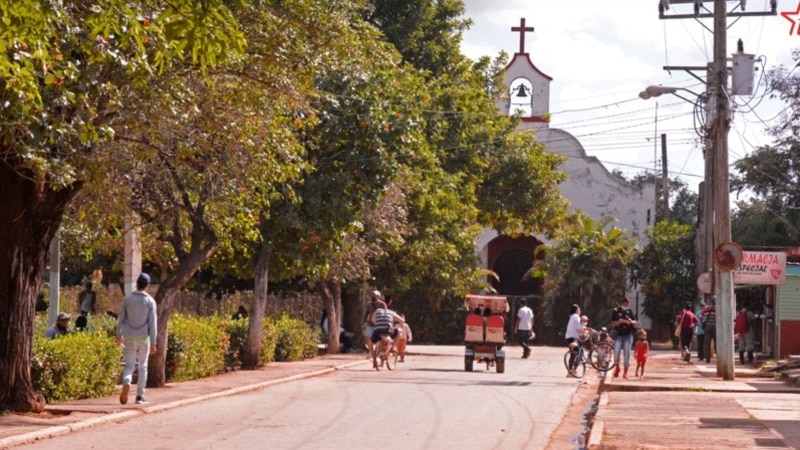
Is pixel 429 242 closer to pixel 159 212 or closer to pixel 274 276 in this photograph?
pixel 274 276

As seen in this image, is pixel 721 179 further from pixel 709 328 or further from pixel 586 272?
pixel 586 272

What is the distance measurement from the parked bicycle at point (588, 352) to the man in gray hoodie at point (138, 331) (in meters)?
12.4

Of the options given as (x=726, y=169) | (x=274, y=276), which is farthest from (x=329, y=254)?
(x=726, y=169)

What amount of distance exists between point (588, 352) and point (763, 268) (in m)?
6.44

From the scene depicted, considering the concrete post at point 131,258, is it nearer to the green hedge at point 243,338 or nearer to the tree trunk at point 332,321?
the green hedge at point 243,338

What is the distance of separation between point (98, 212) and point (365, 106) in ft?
24.4

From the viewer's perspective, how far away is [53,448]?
12906mm

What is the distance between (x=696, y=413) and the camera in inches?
717

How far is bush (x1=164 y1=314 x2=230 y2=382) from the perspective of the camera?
74.3 feet

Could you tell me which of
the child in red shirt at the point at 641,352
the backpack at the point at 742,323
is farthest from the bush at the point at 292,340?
the backpack at the point at 742,323

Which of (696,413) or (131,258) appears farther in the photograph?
(131,258)

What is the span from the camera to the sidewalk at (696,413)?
14509 mm

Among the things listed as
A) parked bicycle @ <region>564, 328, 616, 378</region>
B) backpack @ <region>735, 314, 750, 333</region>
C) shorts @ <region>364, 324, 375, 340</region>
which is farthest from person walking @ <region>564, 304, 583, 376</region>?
backpack @ <region>735, 314, 750, 333</region>

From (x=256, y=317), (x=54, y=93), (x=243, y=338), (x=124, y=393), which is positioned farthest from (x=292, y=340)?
(x=54, y=93)
